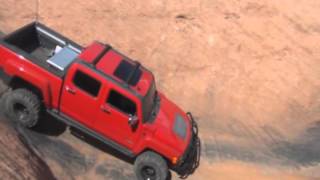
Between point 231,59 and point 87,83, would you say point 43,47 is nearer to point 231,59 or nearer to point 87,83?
point 87,83

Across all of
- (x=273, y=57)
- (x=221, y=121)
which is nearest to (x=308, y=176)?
(x=221, y=121)

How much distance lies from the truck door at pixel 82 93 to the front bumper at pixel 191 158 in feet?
7.67

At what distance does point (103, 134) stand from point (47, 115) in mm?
1588

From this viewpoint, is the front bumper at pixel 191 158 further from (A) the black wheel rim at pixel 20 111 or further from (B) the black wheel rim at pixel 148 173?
(A) the black wheel rim at pixel 20 111

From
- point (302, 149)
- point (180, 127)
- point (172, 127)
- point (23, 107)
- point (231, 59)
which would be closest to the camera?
point (23, 107)

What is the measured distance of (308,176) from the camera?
549 inches

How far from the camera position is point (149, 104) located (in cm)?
1173

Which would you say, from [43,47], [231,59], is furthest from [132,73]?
[231,59]

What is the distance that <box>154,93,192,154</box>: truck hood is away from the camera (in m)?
11.6

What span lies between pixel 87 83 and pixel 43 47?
74.8 inches

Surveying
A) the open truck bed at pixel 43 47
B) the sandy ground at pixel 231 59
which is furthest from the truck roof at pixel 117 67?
the sandy ground at pixel 231 59

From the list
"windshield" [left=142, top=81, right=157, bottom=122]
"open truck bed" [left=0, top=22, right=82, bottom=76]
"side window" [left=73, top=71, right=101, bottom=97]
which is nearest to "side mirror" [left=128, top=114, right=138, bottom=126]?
"windshield" [left=142, top=81, right=157, bottom=122]

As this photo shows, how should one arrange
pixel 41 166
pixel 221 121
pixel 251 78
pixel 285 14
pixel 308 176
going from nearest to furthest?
pixel 41 166, pixel 308 176, pixel 221 121, pixel 251 78, pixel 285 14

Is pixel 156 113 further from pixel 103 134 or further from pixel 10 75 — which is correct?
pixel 10 75
